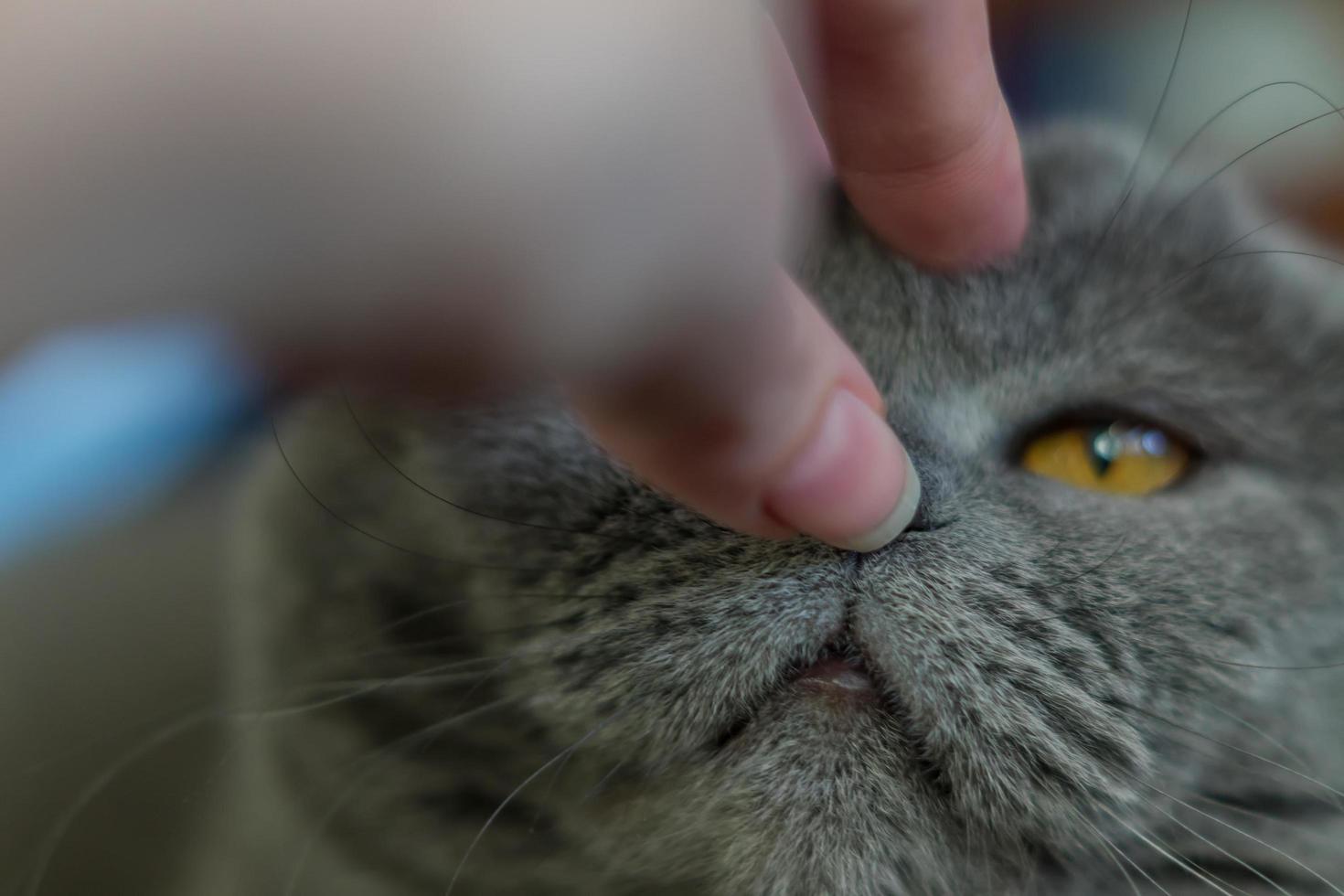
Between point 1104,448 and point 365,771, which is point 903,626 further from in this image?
point 365,771

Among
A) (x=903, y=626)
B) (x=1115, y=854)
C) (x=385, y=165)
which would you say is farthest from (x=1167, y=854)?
(x=385, y=165)

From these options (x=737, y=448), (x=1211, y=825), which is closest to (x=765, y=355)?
(x=737, y=448)

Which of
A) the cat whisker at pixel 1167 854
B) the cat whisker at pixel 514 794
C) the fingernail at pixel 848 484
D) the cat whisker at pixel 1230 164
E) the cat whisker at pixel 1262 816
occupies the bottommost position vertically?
the cat whisker at pixel 514 794

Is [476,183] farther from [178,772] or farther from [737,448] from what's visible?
[178,772]

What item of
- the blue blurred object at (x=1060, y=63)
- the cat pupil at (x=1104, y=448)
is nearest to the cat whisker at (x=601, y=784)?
the cat pupil at (x=1104, y=448)

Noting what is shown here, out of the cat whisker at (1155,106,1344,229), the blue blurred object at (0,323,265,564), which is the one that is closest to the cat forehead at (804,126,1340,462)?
the cat whisker at (1155,106,1344,229)

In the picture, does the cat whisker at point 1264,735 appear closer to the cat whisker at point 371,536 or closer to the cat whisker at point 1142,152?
the cat whisker at point 1142,152
